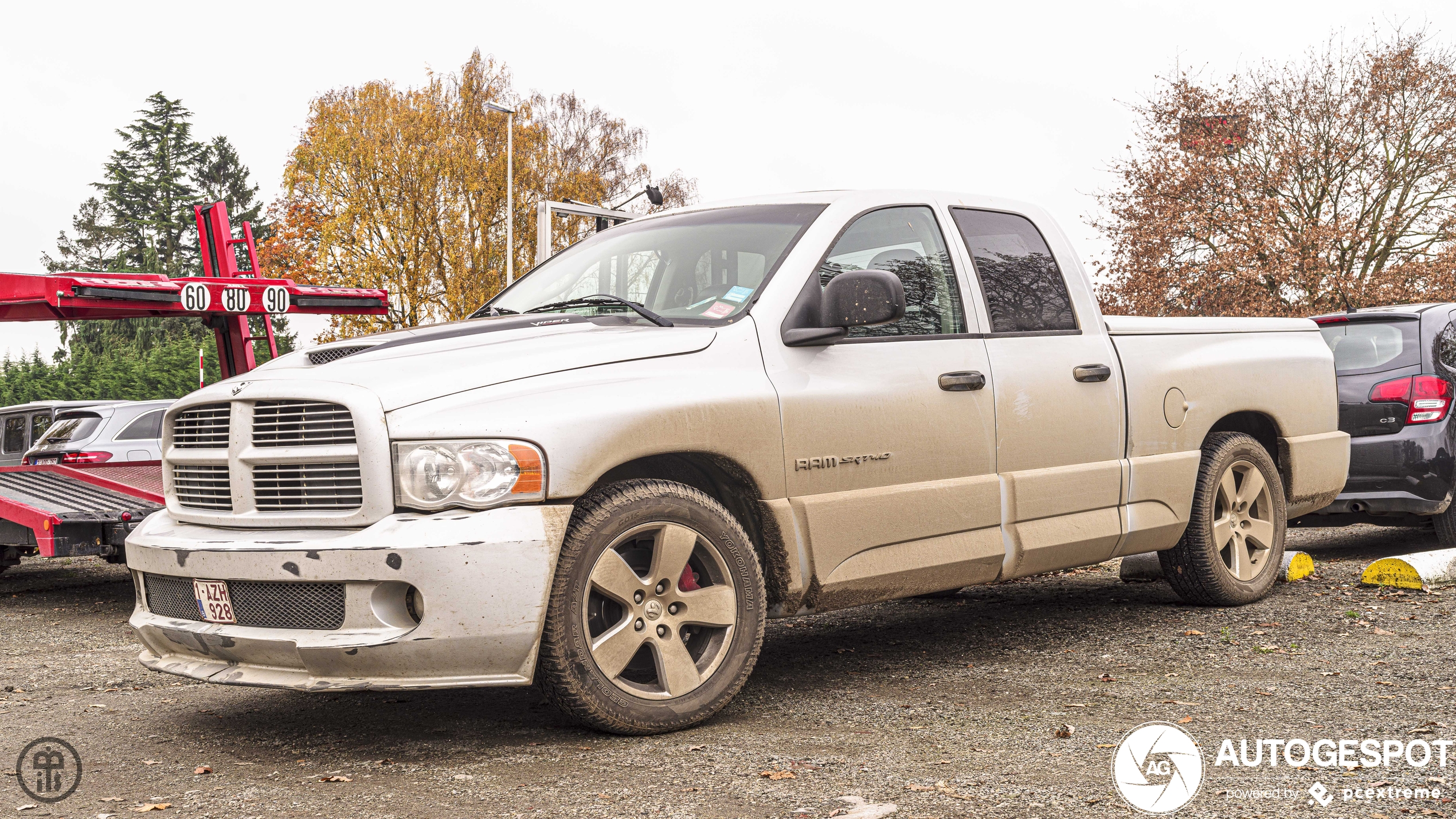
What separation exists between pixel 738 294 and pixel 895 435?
2.57ft

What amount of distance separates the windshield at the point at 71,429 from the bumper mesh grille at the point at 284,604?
7.31 metres

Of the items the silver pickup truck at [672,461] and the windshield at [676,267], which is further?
the windshield at [676,267]

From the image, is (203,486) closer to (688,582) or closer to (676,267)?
(688,582)

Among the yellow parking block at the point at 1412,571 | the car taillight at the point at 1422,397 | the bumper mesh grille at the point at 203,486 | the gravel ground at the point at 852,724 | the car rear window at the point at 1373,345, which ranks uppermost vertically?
the bumper mesh grille at the point at 203,486

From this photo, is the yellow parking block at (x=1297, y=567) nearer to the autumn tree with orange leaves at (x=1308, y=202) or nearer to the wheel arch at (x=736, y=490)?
the wheel arch at (x=736, y=490)

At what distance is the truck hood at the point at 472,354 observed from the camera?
4051 mm

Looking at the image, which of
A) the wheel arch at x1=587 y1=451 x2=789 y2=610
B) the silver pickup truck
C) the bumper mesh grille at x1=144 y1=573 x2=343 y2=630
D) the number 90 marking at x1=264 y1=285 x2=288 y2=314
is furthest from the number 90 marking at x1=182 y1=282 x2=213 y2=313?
the wheel arch at x1=587 y1=451 x2=789 y2=610

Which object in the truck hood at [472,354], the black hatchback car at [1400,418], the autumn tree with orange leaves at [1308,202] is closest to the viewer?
the truck hood at [472,354]

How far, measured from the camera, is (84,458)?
34.4 feet

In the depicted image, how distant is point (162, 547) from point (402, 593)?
991mm

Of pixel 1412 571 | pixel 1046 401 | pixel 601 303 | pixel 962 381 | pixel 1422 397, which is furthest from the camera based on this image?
pixel 1422 397

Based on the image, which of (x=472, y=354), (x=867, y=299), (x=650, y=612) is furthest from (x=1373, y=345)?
(x=472, y=354)

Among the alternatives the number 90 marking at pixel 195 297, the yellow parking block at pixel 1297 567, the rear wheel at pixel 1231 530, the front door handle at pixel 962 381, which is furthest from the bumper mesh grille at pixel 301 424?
the yellow parking block at pixel 1297 567

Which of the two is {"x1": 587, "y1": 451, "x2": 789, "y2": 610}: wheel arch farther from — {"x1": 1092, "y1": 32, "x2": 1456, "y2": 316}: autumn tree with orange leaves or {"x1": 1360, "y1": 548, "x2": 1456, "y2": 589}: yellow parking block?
{"x1": 1092, "y1": 32, "x2": 1456, "y2": 316}: autumn tree with orange leaves
